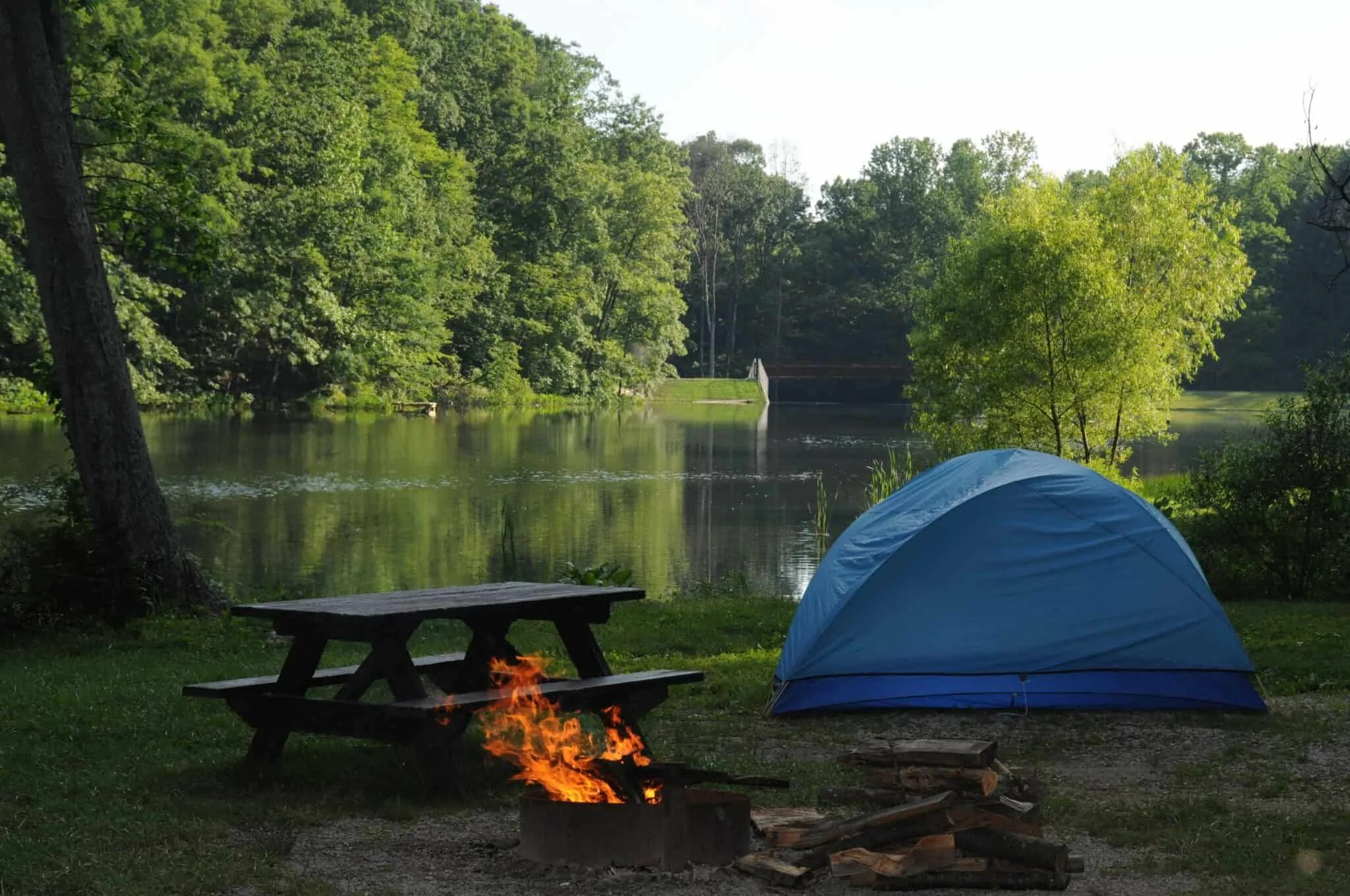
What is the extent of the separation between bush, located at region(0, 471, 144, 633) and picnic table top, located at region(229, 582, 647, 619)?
5148 mm

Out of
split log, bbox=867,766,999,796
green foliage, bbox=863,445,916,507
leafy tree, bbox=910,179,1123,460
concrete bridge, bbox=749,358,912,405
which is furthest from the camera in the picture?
concrete bridge, bbox=749,358,912,405

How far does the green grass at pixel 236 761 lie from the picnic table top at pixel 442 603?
80 centimetres

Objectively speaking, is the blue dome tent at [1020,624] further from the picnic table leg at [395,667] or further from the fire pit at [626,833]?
the fire pit at [626,833]

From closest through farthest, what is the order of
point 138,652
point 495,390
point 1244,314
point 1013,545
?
point 1013,545 < point 138,652 < point 495,390 < point 1244,314

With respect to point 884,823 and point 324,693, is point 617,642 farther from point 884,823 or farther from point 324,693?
point 884,823

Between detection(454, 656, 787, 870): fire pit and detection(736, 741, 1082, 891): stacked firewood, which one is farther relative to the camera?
detection(454, 656, 787, 870): fire pit

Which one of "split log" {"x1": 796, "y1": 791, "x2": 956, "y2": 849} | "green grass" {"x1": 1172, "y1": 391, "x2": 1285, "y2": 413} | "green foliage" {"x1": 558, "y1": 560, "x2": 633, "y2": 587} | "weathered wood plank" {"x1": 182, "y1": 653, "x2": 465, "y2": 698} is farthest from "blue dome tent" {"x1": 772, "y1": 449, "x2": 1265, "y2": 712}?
"green grass" {"x1": 1172, "y1": 391, "x2": 1285, "y2": 413}

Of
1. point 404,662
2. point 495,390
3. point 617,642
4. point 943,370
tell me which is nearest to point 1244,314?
point 495,390

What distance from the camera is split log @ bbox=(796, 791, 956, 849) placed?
5.19 m

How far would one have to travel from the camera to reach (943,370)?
2798 cm

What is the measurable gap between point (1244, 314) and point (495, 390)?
4357 centimetres

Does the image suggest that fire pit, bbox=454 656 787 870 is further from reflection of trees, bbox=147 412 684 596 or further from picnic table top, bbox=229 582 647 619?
reflection of trees, bbox=147 412 684 596

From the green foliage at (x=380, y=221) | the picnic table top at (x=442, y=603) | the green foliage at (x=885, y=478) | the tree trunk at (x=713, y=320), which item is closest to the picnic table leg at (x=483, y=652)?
the picnic table top at (x=442, y=603)

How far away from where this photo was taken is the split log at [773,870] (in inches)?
199
